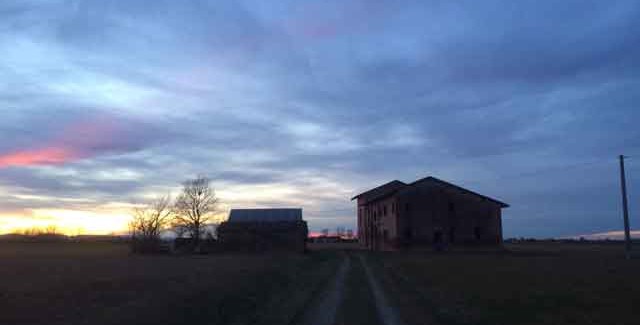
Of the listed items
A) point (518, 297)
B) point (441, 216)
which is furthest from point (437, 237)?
point (518, 297)

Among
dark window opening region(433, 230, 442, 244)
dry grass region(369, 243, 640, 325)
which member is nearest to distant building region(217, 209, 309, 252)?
dark window opening region(433, 230, 442, 244)

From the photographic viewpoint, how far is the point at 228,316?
1781cm

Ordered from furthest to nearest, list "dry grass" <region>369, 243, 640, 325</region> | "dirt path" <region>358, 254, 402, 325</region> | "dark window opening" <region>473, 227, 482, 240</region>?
"dark window opening" <region>473, 227, 482, 240</region>
"dry grass" <region>369, 243, 640, 325</region>
"dirt path" <region>358, 254, 402, 325</region>

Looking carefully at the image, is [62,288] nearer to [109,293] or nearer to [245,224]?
[109,293]

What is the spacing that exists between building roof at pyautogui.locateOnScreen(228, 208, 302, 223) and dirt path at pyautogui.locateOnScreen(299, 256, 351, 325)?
61.6 metres

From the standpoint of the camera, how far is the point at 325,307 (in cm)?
2002

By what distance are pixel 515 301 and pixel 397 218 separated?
180 feet

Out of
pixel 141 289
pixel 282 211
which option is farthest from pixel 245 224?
pixel 141 289

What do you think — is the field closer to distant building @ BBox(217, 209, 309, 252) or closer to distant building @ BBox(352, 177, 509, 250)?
distant building @ BBox(352, 177, 509, 250)

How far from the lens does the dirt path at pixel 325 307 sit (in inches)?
667

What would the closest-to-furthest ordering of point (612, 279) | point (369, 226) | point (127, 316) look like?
point (127, 316), point (612, 279), point (369, 226)

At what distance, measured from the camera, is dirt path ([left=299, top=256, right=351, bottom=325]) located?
55.6ft

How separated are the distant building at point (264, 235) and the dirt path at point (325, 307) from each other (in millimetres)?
49822

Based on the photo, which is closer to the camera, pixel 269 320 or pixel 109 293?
pixel 269 320
